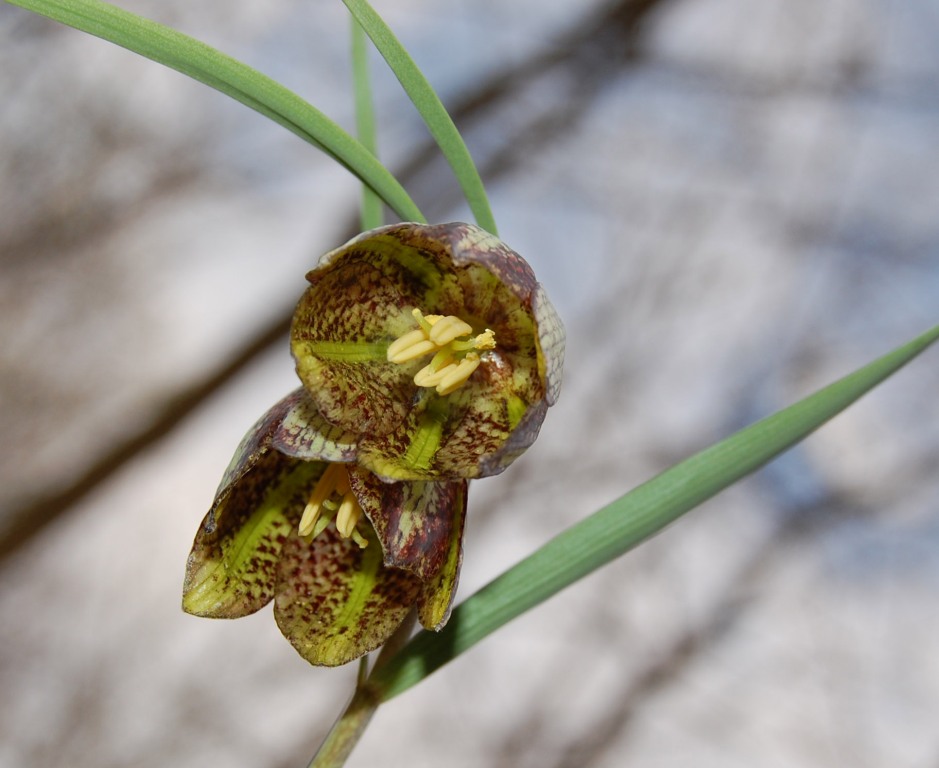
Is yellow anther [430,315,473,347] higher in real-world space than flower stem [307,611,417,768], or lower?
higher

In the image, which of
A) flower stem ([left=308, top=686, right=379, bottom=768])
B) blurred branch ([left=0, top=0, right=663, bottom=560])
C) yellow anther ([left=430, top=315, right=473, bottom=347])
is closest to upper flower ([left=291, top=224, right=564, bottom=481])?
yellow anther ([left=430, top=315, right=473, bottom=347])

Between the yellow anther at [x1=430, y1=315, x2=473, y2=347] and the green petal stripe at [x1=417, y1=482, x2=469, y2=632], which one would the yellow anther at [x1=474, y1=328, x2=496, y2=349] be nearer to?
the yellow anther at [x1=430, y1=315, x2=473, y2=347]

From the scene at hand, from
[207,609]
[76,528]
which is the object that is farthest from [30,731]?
[207,609]

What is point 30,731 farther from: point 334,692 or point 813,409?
point 813,409

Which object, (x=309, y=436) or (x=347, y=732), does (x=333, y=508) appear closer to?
(x=309, y=436)

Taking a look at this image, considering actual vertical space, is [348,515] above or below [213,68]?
below

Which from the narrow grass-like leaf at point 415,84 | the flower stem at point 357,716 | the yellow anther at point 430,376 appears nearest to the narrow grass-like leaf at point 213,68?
the narrow grass-like leaf at point 415,84

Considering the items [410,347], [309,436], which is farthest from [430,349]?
[309,436]

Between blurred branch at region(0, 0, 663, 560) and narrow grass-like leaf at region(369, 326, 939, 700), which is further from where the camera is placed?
blurred branch at region(0, 0, 663, 560)
